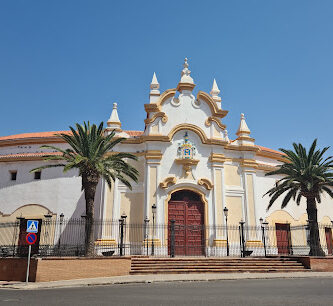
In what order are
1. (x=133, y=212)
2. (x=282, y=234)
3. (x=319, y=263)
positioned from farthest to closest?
(x=282, y=234), (x=133, y=212), (x=319, y=263)

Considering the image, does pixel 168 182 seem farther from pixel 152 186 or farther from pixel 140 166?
pixel 140 166

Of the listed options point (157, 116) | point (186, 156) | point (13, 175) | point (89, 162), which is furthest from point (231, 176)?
point (13, 175)

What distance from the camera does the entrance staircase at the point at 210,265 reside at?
58.5ft

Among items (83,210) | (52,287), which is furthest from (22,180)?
(52,287)

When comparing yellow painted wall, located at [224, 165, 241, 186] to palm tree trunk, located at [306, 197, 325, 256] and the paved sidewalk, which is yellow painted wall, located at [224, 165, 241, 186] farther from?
the paved sidewalk

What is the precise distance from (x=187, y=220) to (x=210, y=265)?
658 cm

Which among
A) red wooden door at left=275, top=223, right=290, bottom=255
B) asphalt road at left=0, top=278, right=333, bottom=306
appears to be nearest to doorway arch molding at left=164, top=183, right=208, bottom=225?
red wooden door at left=275, top=223, right=290, bottom=255

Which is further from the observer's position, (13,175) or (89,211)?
(13,175)

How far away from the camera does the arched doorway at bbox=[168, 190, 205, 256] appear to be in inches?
955

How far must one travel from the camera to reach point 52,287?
1348 centimetres

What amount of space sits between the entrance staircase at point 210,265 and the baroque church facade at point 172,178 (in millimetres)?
4584

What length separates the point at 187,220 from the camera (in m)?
25.1

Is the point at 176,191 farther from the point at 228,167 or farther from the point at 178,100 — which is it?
the point at 178,100

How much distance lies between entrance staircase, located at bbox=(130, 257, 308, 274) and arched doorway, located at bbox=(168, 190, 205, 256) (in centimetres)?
463
